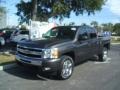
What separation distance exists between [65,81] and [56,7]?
450 inches

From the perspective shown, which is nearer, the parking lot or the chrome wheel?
the parking lot

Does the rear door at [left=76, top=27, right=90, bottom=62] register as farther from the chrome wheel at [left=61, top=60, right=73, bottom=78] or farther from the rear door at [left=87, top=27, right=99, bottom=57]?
the chrome wheel at [left=61, top=60, right=73, bottom=78]

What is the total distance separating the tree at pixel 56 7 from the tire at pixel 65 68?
917 centimetres

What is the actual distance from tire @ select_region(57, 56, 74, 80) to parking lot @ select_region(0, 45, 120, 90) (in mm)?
174

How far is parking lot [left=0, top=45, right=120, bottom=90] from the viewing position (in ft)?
27.4

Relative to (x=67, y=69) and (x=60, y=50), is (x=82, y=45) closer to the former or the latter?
(x=67, y=69)

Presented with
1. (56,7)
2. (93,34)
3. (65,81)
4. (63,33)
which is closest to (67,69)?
(65,81)

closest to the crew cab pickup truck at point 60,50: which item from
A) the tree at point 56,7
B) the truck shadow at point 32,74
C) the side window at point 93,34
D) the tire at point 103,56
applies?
the side window at point 93,34

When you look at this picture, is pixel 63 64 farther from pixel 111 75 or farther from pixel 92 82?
pixel 111 75

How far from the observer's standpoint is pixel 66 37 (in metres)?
10.7

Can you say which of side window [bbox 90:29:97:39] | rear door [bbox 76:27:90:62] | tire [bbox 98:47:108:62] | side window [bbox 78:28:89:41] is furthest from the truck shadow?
tire [bbox 98:47:108:62]

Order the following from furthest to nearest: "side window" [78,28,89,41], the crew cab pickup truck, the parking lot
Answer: "side window" [78,28,89,41]
the crew cab pickup truck
the parking lot

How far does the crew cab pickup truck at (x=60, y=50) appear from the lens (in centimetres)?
901

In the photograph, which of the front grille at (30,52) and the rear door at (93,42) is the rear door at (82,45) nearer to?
the rear door at (93,42)
